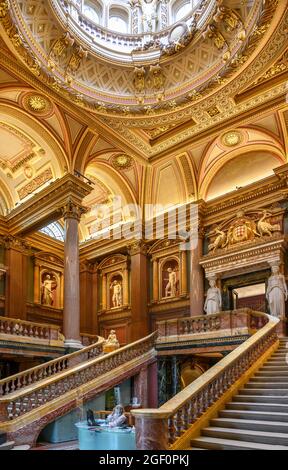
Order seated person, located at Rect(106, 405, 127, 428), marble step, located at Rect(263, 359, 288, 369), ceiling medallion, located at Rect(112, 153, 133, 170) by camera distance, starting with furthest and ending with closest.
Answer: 1. ceiling medallion, located at Rect(112, 153, 133, 170)
2. marble step, located at Rect(263, 359, 288, 369)
3. seated person, located at Rect(106, 405, 127, 428)

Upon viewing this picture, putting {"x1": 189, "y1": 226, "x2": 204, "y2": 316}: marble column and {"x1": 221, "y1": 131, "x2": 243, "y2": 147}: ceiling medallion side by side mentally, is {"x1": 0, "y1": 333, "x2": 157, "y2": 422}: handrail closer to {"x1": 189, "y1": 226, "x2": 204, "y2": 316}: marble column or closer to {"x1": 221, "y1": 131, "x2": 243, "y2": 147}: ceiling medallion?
{"x1": 189, "y1": 226, "x2": 204, "y2": 316}: marble column

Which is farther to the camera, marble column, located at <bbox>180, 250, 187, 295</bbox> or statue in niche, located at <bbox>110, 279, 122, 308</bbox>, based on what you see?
statue in niche, located at <bbox>110, 279, 122, 308</bbox>

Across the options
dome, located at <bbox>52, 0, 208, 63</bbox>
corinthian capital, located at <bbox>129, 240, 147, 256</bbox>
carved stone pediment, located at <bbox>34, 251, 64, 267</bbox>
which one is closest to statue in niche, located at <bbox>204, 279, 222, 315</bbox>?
corinthian capital, located at <bbox>129, 240, 147, 256</bbox>

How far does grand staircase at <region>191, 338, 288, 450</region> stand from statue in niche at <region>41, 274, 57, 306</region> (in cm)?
1285

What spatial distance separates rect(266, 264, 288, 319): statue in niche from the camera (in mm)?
14659

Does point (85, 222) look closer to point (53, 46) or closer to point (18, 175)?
point (18, 175)

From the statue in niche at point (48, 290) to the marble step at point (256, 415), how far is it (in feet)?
45.2

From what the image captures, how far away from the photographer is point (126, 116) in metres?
16.2

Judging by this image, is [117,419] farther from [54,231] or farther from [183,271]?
[54,231]

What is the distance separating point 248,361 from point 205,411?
7.31 ft

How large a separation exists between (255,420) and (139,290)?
1254 cm

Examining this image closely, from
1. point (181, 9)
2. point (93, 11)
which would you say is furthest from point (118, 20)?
point (181, 9)

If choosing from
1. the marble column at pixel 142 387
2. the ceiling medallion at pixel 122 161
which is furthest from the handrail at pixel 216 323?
the ceiling medallion at pixel 122 161

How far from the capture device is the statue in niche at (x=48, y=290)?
65.5ft
